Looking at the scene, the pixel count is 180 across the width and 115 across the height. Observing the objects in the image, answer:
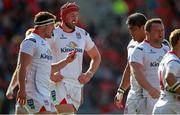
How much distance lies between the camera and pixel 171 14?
25.5 metres

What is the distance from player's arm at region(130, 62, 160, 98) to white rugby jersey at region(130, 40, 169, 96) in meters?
0.12

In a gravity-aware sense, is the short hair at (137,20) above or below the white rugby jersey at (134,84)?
above

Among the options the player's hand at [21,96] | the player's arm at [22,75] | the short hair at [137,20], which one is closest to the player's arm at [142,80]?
the short hair at [137,20]

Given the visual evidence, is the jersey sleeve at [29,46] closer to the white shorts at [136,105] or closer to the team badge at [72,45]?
the team badge at [72,45]

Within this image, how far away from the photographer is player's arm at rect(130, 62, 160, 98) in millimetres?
12977

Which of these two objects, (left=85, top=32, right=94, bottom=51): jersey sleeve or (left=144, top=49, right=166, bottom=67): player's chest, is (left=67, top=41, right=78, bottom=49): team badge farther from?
(left=144, top=49, right=166, bottom=67): player's chest

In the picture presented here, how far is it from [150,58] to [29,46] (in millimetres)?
2017

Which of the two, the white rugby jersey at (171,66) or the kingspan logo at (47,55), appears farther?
the kingspan logo at (47,55)

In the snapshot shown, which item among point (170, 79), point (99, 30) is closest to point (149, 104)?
point (170, 79)

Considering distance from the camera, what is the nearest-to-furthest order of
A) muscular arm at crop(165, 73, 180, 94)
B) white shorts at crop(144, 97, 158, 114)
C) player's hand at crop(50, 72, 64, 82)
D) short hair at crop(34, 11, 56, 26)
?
muscular arm at crop(165, 73, 180, 94) → short hair at crop(34, 11, 56, 26) → white shorts at crop(144, 97, 158, 114) → player's hand at crop(50, 72, 64, 82)

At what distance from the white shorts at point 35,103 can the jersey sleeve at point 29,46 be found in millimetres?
659

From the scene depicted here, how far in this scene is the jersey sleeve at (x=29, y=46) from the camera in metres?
→ 12.6

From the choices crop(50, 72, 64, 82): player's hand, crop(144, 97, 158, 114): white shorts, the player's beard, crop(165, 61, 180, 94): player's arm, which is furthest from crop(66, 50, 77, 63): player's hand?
crop(165, 61, 180, 94): player's arm

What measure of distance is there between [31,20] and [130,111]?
33.3ft
